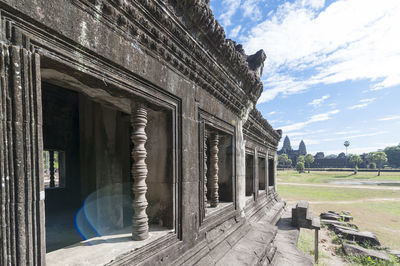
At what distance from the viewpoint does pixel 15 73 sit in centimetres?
129

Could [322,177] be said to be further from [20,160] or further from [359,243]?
[20,160]

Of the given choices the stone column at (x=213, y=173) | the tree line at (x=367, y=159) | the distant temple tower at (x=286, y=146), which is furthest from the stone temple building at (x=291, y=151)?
the stone column at (x=213, y=173)

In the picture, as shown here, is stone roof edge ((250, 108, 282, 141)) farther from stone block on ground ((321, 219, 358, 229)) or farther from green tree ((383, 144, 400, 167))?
green tree ((383, 144, 400, 167))

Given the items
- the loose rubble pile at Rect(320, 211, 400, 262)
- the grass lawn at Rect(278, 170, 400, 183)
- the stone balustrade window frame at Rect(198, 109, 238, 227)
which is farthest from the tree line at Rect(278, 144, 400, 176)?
the stone balustrade window frame at Rect(198, 109, 238, 227)

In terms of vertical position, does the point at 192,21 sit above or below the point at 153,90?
above

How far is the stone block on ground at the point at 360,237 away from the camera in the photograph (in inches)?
265

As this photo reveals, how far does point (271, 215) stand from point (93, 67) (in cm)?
746

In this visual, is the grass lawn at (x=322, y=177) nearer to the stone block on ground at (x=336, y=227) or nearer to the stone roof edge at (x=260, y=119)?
the stone block on ground at (x=336, y=227)

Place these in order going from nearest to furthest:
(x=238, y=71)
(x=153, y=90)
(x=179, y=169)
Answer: (x=153, y=90), (x=179, y=169), (x=238, y=71)

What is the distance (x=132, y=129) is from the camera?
2.58 metres

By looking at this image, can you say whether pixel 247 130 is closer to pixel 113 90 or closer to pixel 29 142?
pixel 113 90

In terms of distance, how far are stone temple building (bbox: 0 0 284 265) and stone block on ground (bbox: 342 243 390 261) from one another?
313cm

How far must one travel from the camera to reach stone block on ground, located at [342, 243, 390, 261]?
18.4 feet

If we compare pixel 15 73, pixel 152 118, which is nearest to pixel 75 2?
pixel 15 73
